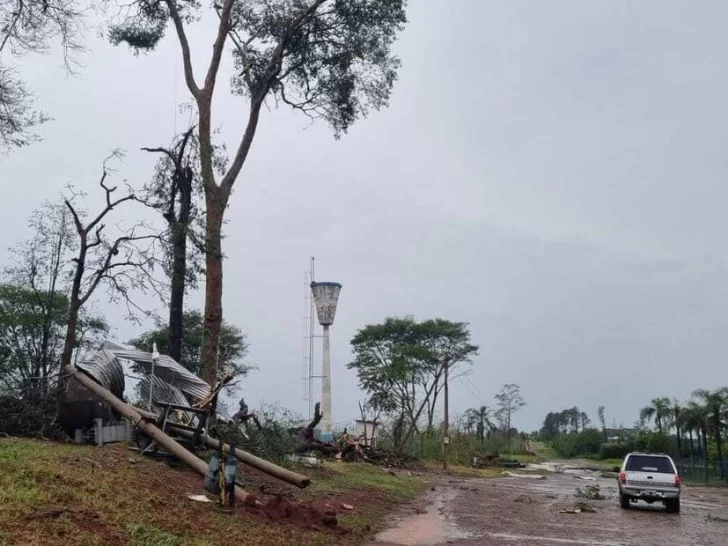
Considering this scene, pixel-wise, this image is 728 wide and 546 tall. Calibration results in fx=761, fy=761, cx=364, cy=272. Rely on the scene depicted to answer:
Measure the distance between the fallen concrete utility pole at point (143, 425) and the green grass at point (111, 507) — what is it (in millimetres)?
304

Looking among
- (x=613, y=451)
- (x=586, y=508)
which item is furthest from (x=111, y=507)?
(x=613, y=451)

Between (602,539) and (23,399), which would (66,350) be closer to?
(23,399)

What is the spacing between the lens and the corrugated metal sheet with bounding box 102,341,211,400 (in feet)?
56.0

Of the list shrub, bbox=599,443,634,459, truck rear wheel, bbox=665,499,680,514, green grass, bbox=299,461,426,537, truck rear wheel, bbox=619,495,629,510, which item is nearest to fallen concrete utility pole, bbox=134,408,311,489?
green grass, bbox=299,461,426,537

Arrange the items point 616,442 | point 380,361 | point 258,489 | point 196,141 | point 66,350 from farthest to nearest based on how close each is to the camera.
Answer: point 616,442, point 380,361, point 196,141, point 66,350, point 258,489

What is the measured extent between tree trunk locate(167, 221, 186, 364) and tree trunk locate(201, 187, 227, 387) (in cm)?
66

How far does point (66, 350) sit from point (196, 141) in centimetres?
721

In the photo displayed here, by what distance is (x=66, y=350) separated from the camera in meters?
18.8

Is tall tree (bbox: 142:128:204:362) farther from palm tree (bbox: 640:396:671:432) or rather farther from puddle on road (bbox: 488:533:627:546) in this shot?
palm tree (bbox: 640:396:671:432)

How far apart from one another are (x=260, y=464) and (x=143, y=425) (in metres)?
2.31

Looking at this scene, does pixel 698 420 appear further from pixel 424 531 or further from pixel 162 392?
pixel 162 392

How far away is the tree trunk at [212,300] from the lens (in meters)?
20.3

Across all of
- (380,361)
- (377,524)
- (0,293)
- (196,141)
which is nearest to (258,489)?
(377,524)

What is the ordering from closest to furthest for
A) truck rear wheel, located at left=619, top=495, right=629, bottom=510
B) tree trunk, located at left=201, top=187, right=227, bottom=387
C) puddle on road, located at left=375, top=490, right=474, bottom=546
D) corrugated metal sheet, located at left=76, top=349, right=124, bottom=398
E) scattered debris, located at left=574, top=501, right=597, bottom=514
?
puddle on road, located at left=375, top=490, right=474, bottom=546, corrugated metal sheet, located at left=76, top=349, right=124, bottom=398, tree trunk, located at left=201, top=187, right=227, bottom=387, scattered debris, located at left=574, top=501, right=597, bottom=514, truck rear wheel, located at left=619, top=495, right=629, bottom=510
